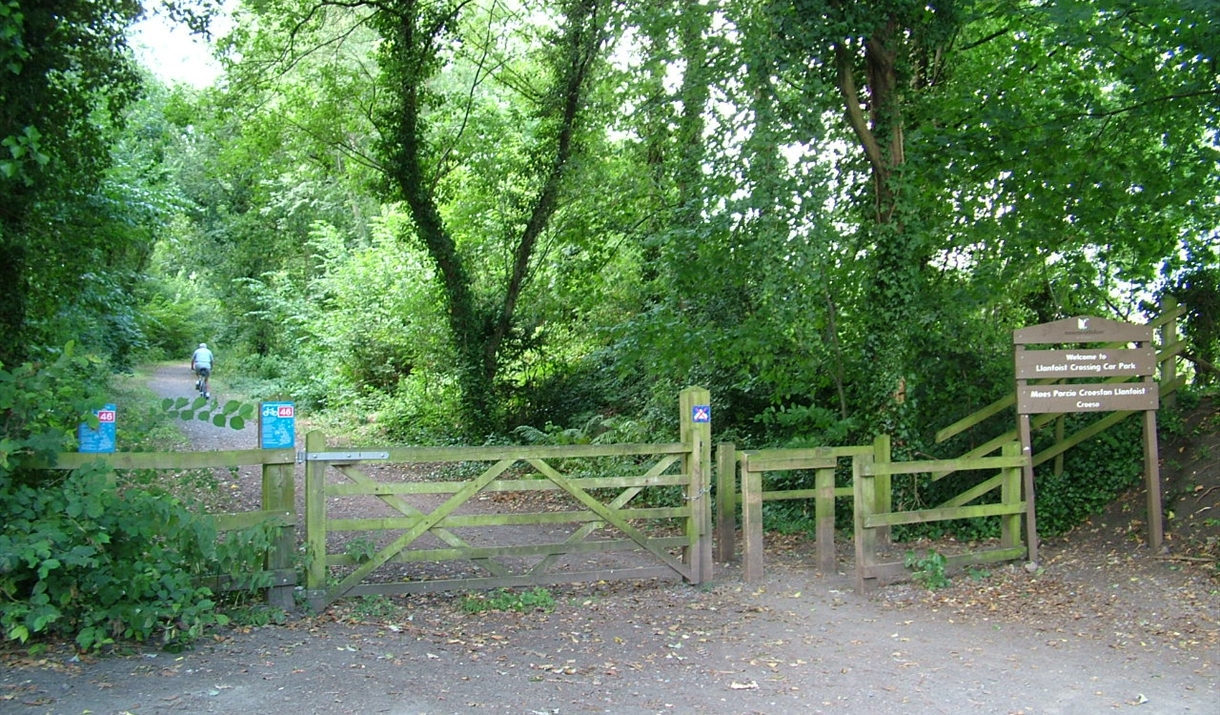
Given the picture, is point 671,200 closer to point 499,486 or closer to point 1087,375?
point 1087,375

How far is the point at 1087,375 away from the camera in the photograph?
29.0 ft

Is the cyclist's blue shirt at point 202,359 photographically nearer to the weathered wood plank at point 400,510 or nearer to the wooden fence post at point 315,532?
the weathered wood plank at point 400,510

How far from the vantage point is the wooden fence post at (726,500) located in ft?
30.4

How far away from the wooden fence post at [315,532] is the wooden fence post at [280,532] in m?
0.13

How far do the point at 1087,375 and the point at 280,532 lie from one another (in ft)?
23.1

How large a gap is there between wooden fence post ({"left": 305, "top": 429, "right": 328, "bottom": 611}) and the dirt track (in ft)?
→ 0.61

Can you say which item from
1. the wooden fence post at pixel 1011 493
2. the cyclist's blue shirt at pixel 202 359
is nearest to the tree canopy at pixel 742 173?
the wooden fence post at pixel 1011 493

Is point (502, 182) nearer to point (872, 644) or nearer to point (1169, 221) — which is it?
point (1169, 221)

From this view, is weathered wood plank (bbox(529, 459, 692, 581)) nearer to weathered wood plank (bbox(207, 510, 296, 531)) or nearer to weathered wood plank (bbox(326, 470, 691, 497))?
weathered wood plank (bbox(326, 470, 691, 497))

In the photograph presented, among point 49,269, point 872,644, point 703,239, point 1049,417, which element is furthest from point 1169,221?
point 49,269

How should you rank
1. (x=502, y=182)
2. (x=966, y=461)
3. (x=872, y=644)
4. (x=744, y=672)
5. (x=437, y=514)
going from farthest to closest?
(x=502, y=182)
(x=966, y=461)
(x=437, y=514)
(x=872, y=644)
(x=744, y=672)

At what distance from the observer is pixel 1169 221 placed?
1082 cm

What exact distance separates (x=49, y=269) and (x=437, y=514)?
5283mm

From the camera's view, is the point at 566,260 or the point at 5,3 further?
the point at 566,260
